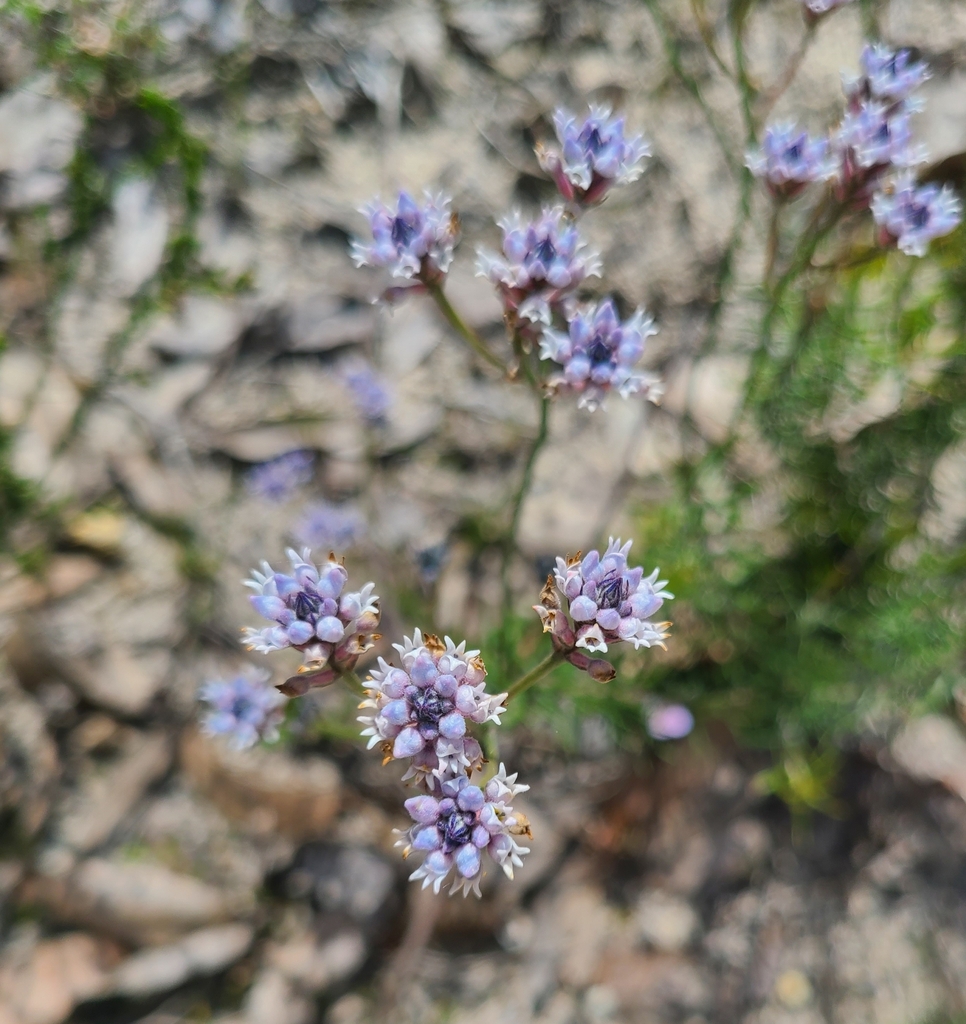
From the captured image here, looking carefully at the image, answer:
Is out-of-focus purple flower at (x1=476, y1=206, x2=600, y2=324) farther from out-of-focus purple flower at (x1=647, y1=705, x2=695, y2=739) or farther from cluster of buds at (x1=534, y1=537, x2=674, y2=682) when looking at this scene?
out-of-focus purple flower at (x1=647, y1=705, x2=695, y2=739)

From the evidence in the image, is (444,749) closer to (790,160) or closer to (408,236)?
(408,236)

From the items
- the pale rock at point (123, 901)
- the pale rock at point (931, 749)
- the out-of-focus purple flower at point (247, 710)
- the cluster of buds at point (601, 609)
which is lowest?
the pale rock at point (123, 901)

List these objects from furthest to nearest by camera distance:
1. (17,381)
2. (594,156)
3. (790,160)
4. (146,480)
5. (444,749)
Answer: (146,480) < (17,381) < (790,160) < (594,156) < (444,749)

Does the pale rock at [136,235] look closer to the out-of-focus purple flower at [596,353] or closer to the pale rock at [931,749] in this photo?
the out-of-focus purple flower at [596,353]

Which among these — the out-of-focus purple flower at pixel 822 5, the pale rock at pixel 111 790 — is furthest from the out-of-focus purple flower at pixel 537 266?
the pale rock at pixel 111 790

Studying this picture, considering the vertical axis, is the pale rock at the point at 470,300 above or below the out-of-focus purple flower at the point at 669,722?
above

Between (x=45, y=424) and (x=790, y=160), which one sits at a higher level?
(x=790, y=160)

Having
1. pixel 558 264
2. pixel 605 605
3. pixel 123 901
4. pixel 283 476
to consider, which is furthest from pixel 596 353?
pixel 123 901

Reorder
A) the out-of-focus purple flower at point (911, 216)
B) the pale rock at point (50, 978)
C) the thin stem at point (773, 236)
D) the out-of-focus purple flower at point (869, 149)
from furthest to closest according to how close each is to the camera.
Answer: the pale rock at point (50, 978), the thin stem at point (773, 236), the out-of-focus purple flower at point (911, 216), the out-of-focus purple flower at point (869, 149)

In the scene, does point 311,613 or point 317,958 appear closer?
point 311,613
